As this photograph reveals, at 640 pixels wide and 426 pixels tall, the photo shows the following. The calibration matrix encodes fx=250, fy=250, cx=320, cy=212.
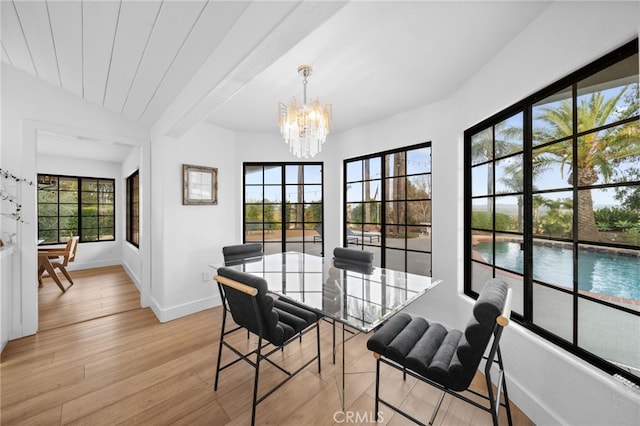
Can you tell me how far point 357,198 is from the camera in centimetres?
360

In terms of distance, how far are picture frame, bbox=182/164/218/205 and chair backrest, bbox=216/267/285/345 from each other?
6.12ft

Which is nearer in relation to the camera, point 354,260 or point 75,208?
point 354,260

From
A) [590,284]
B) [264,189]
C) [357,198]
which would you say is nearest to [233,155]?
[264,189]

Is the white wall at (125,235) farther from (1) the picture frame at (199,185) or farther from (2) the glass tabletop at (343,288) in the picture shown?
(2) the glass tabletop at (343,288)

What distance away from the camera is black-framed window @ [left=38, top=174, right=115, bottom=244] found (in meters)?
5.25

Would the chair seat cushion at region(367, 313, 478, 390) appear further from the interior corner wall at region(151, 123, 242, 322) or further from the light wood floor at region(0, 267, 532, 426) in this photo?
the interior corner wall at region(151, 123, 242, 322)

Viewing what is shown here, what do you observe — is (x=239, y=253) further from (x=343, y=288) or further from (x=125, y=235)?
(x=125, y=235)

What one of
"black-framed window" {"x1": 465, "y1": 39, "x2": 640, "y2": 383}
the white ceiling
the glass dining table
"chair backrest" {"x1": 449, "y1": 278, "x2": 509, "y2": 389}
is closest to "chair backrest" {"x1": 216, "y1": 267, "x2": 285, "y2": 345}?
the glass dining table

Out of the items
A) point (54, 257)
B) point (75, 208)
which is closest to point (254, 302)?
point (54, 257)

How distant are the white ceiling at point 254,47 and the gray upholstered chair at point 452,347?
158 cm

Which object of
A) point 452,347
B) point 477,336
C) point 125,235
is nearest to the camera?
point 477,336

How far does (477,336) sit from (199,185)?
10.8 feet

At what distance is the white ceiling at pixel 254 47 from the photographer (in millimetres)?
1428

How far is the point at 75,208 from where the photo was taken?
552cm
